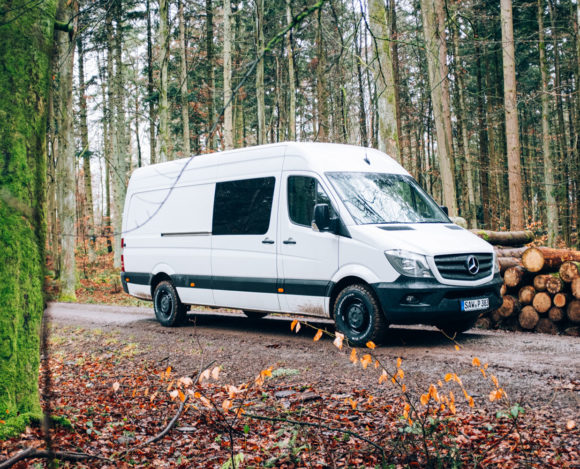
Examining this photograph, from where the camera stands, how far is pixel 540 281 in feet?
28.1

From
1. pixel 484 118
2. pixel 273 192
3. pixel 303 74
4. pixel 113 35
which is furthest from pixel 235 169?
pixel 303 74

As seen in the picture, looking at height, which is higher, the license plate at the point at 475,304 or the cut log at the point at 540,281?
the cut log at the point at 540,281

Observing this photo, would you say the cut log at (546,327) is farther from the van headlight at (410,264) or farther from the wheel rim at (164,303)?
the wheel rim at (164,303)

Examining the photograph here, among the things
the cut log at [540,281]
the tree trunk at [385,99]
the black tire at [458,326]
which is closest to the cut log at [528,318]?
the cut log at [540,281]

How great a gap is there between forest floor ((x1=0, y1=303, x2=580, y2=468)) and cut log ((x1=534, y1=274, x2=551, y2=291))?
35.2 inches

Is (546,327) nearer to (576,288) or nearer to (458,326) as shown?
(576,288)

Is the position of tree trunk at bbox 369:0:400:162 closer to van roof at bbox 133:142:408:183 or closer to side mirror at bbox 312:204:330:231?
van roof at bbox 133:142:408:183

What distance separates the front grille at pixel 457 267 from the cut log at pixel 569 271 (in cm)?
175

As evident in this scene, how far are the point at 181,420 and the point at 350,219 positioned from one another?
11.7ft

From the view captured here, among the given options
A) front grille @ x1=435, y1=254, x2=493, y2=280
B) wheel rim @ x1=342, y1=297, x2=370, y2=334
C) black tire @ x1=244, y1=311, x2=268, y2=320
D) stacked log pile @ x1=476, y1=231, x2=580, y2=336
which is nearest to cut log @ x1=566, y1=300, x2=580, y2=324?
stacked log pile @ x1=476, y1=231, x2=580, y2=336

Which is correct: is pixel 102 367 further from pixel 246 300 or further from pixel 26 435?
pixel 26 435

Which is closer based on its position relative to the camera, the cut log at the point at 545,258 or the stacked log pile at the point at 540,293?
the stacked log pile at the point at 540,293

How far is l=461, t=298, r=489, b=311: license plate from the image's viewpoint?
7.02m

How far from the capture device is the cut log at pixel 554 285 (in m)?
8.33
